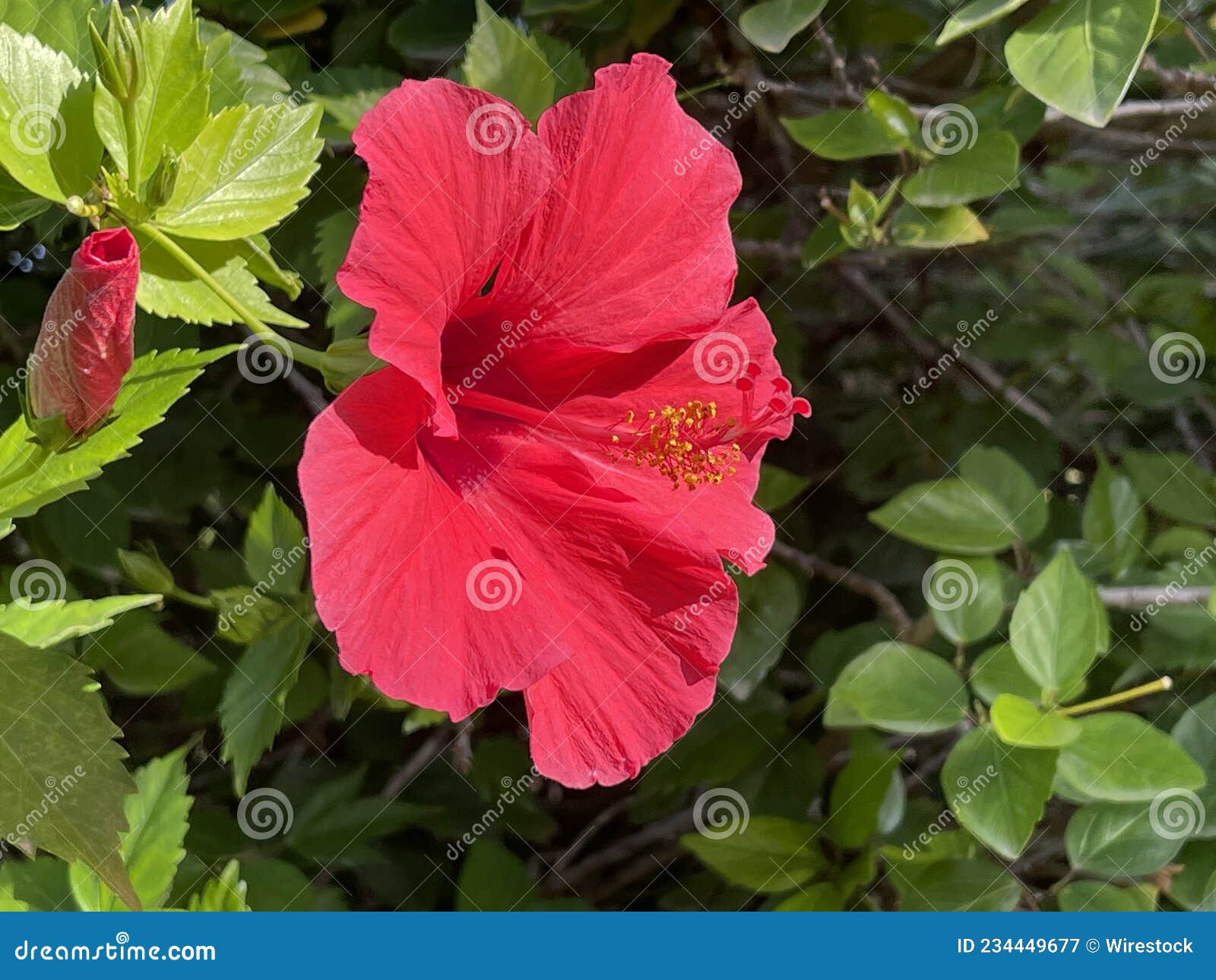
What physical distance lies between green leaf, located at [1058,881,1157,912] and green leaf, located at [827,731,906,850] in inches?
Answer: 8.7

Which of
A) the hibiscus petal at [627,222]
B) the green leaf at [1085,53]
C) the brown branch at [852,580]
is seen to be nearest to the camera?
the hibiscus petal at [627,222]

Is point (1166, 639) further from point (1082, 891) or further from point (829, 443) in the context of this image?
point (829, 443)

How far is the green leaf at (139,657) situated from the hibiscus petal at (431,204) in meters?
0.55

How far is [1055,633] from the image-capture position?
1229mm

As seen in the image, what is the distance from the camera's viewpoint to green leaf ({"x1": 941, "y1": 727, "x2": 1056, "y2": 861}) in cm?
114

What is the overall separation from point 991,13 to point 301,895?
1.22 m

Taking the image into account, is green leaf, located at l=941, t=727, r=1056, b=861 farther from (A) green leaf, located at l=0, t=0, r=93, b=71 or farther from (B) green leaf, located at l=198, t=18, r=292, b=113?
(A) green leaf, located at l=0, t=0, r=93, b=71

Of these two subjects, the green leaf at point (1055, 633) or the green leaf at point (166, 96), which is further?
the green leaf at point (1055, 633)

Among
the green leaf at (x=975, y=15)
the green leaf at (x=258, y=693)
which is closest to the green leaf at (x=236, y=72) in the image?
the green leaf at (x=258, y=693)

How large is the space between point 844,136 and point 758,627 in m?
0.61

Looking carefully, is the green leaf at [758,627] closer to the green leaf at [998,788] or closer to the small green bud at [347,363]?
the green leaf at [998,788]

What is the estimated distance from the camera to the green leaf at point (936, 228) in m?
1.26

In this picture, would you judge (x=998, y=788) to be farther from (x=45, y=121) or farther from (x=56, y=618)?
(x=45, y=121)

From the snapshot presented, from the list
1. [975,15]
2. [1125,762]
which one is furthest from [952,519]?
[975,15]
